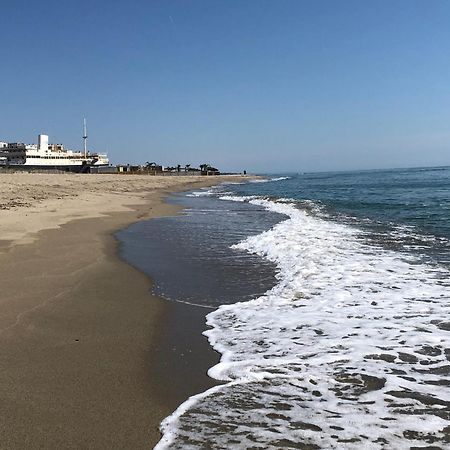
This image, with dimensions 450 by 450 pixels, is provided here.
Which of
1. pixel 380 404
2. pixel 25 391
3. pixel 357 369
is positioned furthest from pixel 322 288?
pixel 25 391

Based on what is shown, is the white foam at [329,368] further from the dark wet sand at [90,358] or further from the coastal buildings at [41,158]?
the coastal buildings at [41,158]

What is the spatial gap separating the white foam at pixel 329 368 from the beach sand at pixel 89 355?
10.7 inches

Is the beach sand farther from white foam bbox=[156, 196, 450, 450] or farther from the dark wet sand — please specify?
white foam bbox=[156, 196, 450, 450]

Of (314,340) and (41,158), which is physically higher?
(41,158)

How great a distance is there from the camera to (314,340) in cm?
466

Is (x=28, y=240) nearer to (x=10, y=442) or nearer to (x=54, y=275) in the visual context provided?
(x=54, y=275)

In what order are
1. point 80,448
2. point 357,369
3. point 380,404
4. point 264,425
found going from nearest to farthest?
point 80,448
point 264,425
point 380,404
point 357,369

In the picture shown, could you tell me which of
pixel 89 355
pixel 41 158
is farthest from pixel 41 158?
pixel 89 355

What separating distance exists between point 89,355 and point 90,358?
0.27ft

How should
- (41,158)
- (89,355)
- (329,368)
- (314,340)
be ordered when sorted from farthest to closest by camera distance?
(41,158), (314,340), (89,355), (329,368)

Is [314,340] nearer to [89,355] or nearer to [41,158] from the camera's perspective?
[89,355]

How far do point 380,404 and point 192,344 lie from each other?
1.99 meters

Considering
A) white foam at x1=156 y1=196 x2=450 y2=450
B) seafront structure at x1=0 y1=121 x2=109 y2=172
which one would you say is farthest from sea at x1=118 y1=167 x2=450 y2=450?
seafront structure at x1=0 y1=121 x2=109 y2=172

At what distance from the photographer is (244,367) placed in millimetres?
3979
